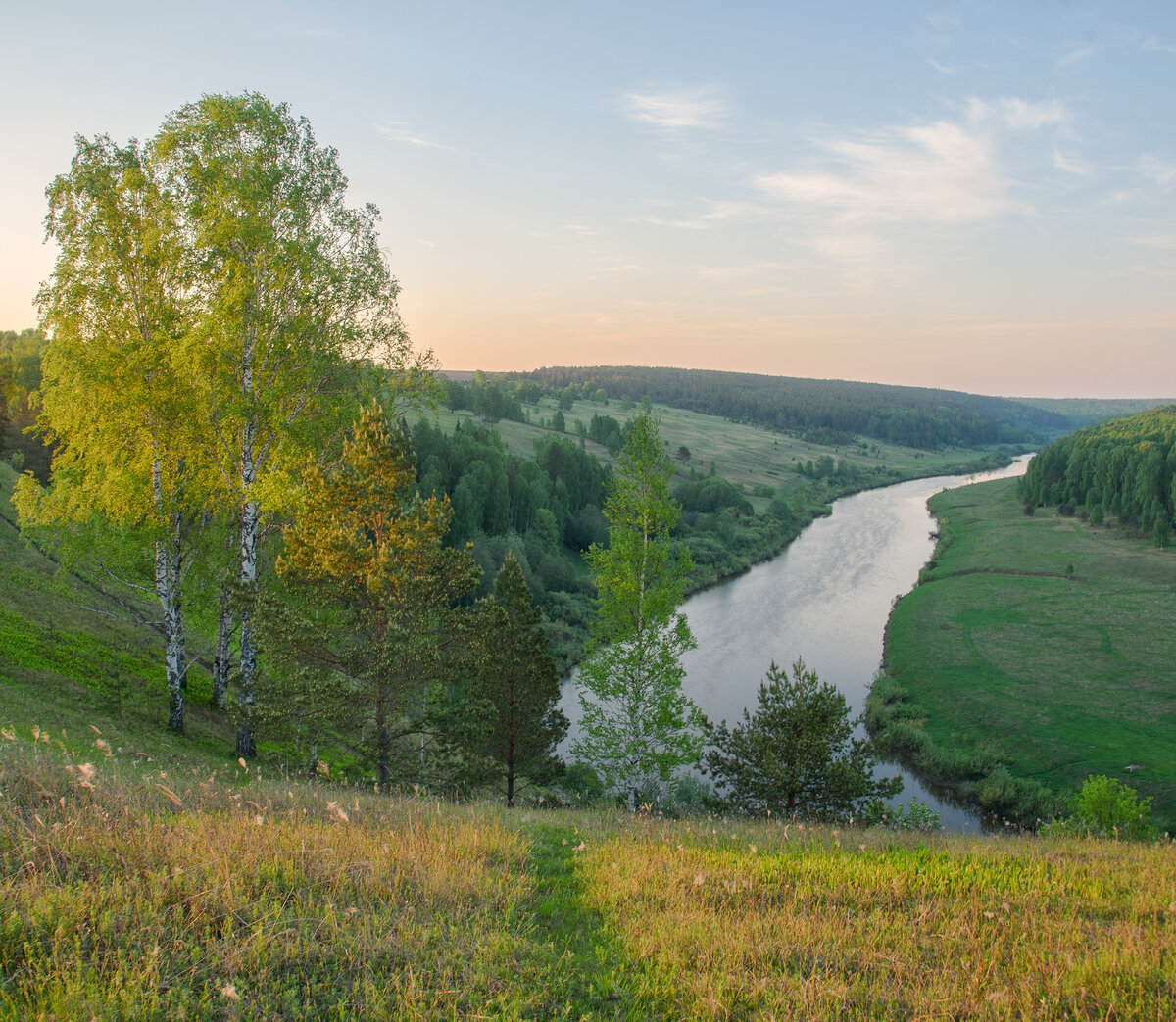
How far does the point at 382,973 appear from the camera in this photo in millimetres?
4148

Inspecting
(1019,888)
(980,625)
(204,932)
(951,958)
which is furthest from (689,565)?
(980,625)

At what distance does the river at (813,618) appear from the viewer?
1293 inches

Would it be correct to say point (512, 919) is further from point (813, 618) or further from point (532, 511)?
point (532, 511)

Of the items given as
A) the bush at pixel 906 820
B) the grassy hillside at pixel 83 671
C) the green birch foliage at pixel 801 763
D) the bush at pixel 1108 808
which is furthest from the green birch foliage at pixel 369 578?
the bush at pixel 1108 808

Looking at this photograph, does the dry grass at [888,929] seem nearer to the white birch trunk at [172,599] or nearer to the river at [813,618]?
the river at [813,618]

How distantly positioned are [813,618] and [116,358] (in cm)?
4301

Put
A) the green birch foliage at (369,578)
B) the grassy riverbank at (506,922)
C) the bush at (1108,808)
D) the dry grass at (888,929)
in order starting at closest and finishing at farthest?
the grassy riverbank at (506,922) < the dry grass at (888,929) < the green birch foliage at (369,578) < the bush at (1108,808)

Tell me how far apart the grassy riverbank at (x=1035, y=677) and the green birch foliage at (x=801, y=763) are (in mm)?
3503

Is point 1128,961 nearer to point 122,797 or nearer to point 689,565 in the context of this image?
point 122,797

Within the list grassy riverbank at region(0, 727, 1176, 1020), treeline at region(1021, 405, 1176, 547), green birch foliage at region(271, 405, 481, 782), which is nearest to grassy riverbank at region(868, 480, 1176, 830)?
treeline at region(1021, 405, 1176, 547)

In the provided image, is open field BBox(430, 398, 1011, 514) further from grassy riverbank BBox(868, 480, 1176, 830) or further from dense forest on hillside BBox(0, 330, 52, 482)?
dense forest on hillside BBox(0, 330, 52, 482)

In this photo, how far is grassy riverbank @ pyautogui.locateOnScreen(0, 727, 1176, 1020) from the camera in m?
3.94

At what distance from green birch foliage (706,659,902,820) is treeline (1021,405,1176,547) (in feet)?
224

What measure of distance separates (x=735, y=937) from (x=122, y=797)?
5.29 meters
